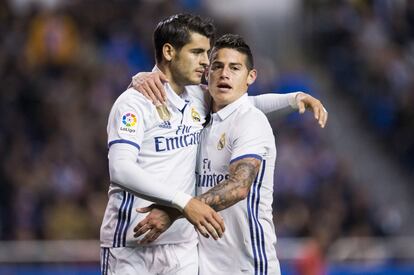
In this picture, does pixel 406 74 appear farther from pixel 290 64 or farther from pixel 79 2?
pixel 79 2

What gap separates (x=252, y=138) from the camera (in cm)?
658

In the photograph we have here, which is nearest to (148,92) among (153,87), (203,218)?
(153,87)

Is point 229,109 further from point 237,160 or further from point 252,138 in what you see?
point 237,160

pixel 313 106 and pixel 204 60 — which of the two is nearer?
pixel 204 60

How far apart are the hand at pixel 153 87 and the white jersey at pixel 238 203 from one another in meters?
0.40

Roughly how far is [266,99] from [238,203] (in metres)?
0.84

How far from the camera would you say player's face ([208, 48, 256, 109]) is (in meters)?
6.78

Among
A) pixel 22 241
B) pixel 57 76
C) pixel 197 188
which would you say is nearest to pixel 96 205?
pixel 22 241

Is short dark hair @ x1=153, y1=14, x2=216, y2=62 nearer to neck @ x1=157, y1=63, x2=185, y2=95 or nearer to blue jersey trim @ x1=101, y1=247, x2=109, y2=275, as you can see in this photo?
neck @ x1=157, y1=63, x2=185, y2=95

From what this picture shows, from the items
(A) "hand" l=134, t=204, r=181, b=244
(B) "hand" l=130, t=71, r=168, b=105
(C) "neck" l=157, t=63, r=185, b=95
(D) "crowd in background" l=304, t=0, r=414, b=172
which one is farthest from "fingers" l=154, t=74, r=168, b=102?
(D) "crowd in background" l=304, t=0, r=414, b=172

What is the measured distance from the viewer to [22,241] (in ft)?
41.5

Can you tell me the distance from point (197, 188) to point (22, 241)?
6219mm

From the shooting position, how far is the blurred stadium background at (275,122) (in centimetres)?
1265

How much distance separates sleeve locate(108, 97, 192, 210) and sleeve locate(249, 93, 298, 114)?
936 millimetres
